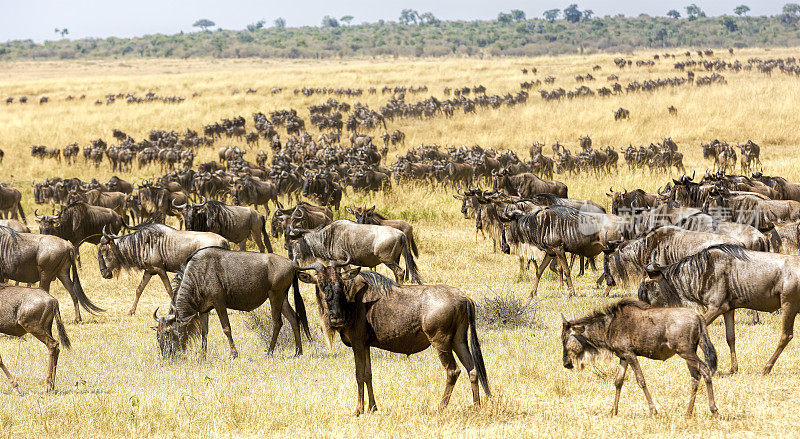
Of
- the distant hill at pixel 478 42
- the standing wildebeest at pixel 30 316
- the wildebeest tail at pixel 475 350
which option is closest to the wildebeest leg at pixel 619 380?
the wildebeest tail at pixel 475 350

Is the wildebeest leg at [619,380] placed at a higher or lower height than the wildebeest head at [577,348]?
lower

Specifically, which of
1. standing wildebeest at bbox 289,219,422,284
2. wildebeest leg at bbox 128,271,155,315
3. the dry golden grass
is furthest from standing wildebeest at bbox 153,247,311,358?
wildebeest leg at bbox 128,271,155,315

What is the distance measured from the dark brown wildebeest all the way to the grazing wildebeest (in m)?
0.82

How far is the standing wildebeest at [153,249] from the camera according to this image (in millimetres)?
10547

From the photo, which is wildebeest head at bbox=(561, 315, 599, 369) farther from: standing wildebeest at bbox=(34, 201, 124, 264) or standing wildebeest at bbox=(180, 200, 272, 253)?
standing wildebeest at bbox=(34, 201, 124, 264)

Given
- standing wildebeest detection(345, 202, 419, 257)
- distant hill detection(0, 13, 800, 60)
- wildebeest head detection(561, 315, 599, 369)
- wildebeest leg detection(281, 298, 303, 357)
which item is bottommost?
wildebeest leg detection(281, 298, 303, 357)

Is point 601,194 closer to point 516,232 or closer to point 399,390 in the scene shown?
point 516,232

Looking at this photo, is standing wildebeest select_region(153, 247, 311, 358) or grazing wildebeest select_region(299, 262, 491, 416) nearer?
grazing wildebeest select_region(299, 262, 491, 416)

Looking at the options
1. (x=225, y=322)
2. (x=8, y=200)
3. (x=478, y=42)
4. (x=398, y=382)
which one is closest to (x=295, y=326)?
(x=225, y=322)

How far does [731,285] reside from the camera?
719 cm

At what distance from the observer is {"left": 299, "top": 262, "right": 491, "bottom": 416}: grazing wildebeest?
5.71 meters

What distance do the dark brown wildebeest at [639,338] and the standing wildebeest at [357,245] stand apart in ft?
15.9

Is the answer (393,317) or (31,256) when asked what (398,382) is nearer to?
(393,317)

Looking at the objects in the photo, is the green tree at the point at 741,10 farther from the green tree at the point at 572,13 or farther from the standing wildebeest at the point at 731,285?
the standing wildebeest at the point at 731,285
